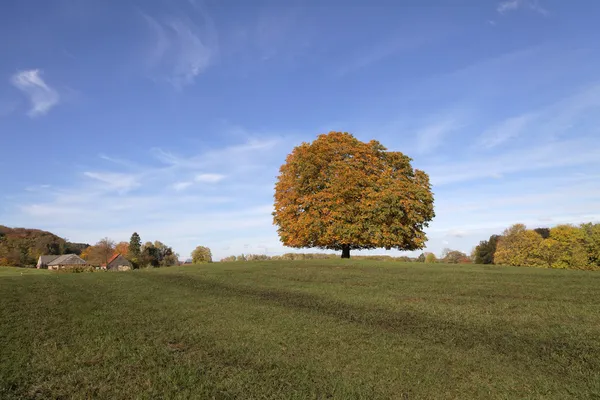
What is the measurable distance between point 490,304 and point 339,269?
489 inches

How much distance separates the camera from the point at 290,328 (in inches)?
369

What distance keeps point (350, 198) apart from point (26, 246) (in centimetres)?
11268

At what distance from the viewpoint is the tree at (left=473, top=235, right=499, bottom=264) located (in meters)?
90.1

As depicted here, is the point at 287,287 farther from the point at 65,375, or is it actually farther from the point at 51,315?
the point at 65,375

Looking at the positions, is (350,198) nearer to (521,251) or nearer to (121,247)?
(521,251)

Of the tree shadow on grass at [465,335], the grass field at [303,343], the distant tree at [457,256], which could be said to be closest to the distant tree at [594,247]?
the grass field at [303,343]

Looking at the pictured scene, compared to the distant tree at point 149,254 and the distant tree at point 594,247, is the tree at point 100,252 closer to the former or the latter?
the distant tree at point 149,254

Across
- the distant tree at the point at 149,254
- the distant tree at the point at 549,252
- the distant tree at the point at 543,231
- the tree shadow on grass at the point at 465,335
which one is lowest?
the tree shadow on grass at the point at 465,335

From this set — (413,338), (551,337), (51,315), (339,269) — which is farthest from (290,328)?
(339,269)

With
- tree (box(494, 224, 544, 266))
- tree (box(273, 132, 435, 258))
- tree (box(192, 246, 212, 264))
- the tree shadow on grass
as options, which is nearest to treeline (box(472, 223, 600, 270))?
tree (box(494, 224, 544, 266))

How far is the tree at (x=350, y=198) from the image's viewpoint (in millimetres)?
28703

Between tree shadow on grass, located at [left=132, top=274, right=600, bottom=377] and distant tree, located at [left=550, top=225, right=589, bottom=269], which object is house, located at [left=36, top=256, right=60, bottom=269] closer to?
tree shadow on grass, located at [left=132, top=274, right=600, bottom=377]

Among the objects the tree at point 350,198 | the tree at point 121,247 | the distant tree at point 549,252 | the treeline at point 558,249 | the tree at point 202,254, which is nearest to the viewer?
the tree at point 350,198

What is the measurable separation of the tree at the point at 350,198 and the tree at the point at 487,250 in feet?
230
